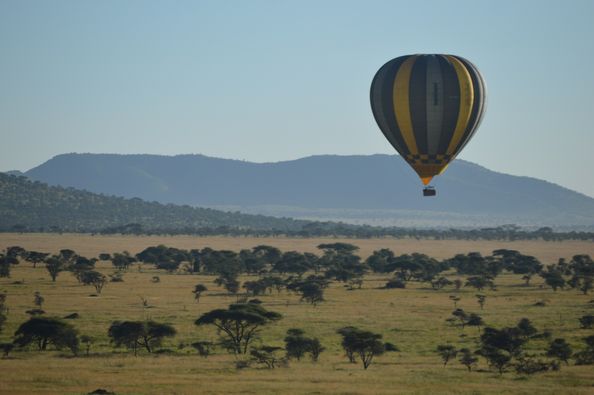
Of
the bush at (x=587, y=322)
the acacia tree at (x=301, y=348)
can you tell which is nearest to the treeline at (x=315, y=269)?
the bush at (x=587, y=322)

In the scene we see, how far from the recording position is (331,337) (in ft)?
176

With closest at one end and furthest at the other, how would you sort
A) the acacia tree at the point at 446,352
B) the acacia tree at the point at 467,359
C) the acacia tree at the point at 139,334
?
the acacia tree at the point at 467,359 → the acacia tree at the point at 446,352 → the acacia tree at the point at 139,334

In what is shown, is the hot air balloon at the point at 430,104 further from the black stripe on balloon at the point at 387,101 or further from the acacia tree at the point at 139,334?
the acacia tree at the point at 139,334

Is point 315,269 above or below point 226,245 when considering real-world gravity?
below

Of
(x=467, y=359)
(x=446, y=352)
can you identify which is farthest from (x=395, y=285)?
(x=467, y=359)

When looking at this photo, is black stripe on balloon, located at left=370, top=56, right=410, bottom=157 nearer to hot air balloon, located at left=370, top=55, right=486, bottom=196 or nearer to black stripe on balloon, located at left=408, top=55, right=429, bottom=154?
hot air balloon, located at left=370, top=55, right=486, bottom=196

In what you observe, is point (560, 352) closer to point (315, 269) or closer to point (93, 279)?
point (93, 279)

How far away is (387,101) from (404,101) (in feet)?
3.73

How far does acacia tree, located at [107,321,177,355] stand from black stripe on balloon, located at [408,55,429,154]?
1712 cm

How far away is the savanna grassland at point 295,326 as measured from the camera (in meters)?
38.8

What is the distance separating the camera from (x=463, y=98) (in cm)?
5719

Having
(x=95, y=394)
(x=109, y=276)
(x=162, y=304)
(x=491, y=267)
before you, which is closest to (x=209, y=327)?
(x=162, y=304)

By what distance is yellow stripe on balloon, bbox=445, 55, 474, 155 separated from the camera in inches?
2251

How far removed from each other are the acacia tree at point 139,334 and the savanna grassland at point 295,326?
1.89ft
